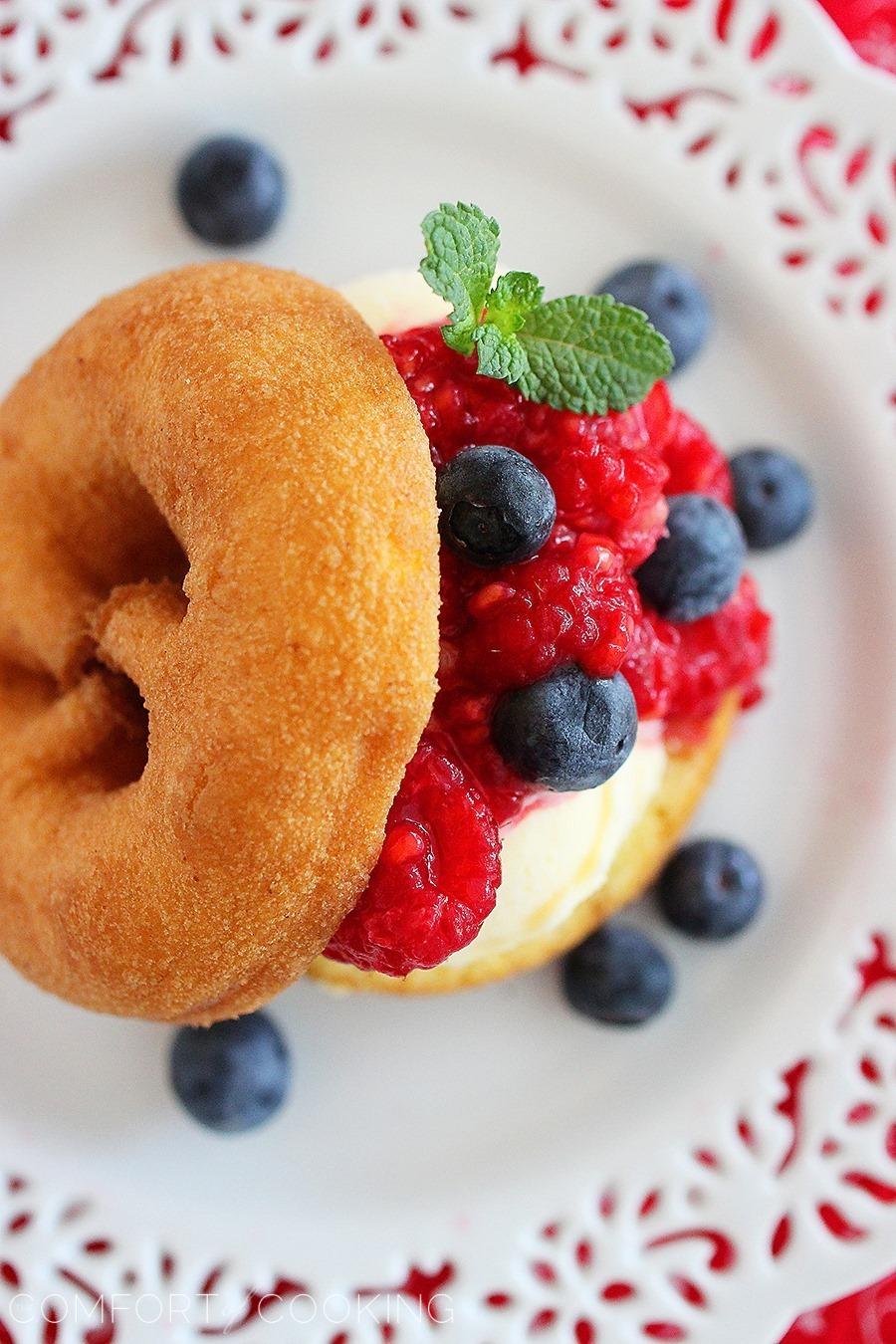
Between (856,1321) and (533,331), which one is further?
(856,1321)

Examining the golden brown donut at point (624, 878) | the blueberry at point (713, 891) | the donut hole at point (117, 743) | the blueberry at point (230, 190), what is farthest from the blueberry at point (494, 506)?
the blueberry at point (230, 190)

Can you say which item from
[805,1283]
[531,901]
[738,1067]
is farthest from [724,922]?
[805,1283]

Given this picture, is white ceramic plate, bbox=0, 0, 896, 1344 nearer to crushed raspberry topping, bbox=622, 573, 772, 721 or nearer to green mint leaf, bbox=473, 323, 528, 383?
crushed raspberry topping, bbox=622, 573, 772, 721

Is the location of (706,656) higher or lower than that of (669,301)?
lower

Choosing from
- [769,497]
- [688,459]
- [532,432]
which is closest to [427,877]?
[532,432]

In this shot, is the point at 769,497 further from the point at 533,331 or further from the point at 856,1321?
the point at 856,1321

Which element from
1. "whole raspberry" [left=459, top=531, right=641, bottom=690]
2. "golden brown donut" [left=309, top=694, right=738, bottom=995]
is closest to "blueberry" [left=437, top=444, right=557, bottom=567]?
"whole raspberry" [left=459, top=531, right=641, bottom=690]
